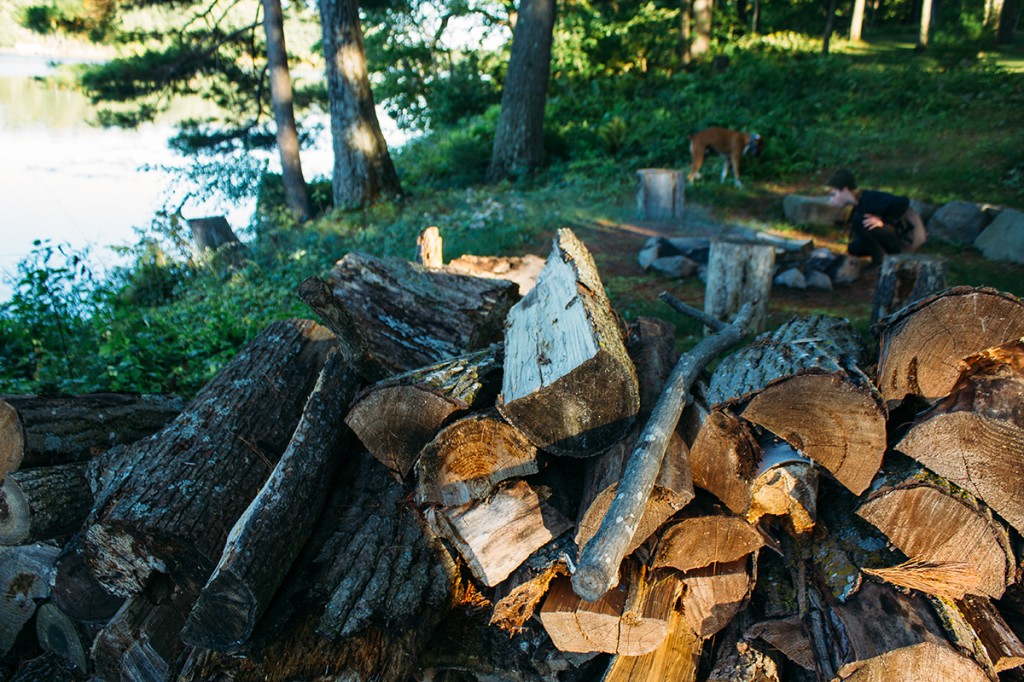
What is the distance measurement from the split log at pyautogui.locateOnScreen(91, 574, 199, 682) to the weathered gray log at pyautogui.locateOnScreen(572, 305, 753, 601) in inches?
75.8

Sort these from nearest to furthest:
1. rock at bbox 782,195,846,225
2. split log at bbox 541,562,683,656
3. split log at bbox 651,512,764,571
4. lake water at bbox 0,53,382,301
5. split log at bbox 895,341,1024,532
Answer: split log at bbox 895,341,1024,532 → split log at bbox 541,562,683,656 → split log at bbox 651,512,764,571 → rock at bbox 782,195,846,225 → lake water at bbox 0,53,382,301

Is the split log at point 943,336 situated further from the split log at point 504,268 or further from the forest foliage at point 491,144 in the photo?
the forest foliage at point 491,144

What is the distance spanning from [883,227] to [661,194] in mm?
3504

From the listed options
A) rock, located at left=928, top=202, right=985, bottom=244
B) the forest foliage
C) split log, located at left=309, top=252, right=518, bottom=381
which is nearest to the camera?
split log, located at left=309, top=252, right=518, bottom=381

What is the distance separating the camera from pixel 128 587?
298cm

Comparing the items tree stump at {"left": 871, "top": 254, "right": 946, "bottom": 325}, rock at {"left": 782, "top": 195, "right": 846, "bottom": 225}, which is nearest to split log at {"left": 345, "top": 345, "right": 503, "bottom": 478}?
tree stump at {"left": 871, "top": 254, "right": 946, "bottom": 325}

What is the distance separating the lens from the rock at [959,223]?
830 cm

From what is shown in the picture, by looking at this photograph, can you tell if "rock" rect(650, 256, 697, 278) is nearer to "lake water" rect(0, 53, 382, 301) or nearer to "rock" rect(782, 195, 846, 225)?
"rock" rect(782, 195, 846, 225)

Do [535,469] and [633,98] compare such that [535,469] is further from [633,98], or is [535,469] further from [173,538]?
[633,98]

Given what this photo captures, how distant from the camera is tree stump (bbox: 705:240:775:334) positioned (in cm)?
565

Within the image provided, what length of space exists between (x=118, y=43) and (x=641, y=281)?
42.7 ft

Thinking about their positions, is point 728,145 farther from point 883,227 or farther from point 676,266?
point 676,266

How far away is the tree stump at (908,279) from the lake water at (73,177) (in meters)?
8.89

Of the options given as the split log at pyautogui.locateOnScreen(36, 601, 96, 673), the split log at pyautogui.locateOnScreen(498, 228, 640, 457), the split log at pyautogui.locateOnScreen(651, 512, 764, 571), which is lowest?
the split log at pyautogui.locateOnScreen(36, 601, 96, 673)
